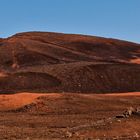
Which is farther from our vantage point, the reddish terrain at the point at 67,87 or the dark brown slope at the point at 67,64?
the dark brown slope at the point at 67,64

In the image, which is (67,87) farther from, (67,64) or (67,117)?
(67,117)

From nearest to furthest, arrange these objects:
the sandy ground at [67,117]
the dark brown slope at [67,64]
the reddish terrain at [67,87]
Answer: the sandy ground at [67,117] → the reddish terrain at [67,87] → the dark brown slope at [67,64]

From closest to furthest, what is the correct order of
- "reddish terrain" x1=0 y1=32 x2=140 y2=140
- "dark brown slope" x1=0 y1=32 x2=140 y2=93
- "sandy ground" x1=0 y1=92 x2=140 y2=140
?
"sandy ground" x1=0 y1=92 x2=140 y2=140
"reddish terrain" x1=0 y1=32 x2=140 y2=140
"dark brown slope" x1=0 y1=32 x2=140 y2=93

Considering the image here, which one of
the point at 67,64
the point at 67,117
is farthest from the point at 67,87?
the point at 67,117

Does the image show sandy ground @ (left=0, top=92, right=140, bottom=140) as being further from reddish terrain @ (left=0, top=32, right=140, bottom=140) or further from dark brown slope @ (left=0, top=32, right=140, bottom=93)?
dark brown slope @ (left=0, top=32, right=140, bottom=93)

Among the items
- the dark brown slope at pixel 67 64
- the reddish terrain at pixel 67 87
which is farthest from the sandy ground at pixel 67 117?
the dark brown slope at pixel 67 64

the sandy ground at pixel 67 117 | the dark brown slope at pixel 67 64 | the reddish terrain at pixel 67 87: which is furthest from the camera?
the dark brown slope at pixel 67 64

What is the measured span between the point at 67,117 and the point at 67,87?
12.3 metres

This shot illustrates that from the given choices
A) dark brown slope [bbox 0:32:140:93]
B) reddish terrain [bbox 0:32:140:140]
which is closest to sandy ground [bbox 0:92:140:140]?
reddish terrain [bbox 0:32:140:140]

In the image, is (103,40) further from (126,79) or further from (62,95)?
(62,95)

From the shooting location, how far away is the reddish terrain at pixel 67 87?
73.5ft

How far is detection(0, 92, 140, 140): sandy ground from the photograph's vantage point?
21195 mm

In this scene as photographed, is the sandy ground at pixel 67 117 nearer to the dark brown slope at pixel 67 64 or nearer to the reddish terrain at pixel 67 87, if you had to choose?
the reddish terrain at pixel 67 87

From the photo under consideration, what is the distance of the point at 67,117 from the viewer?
2878 centimetres
